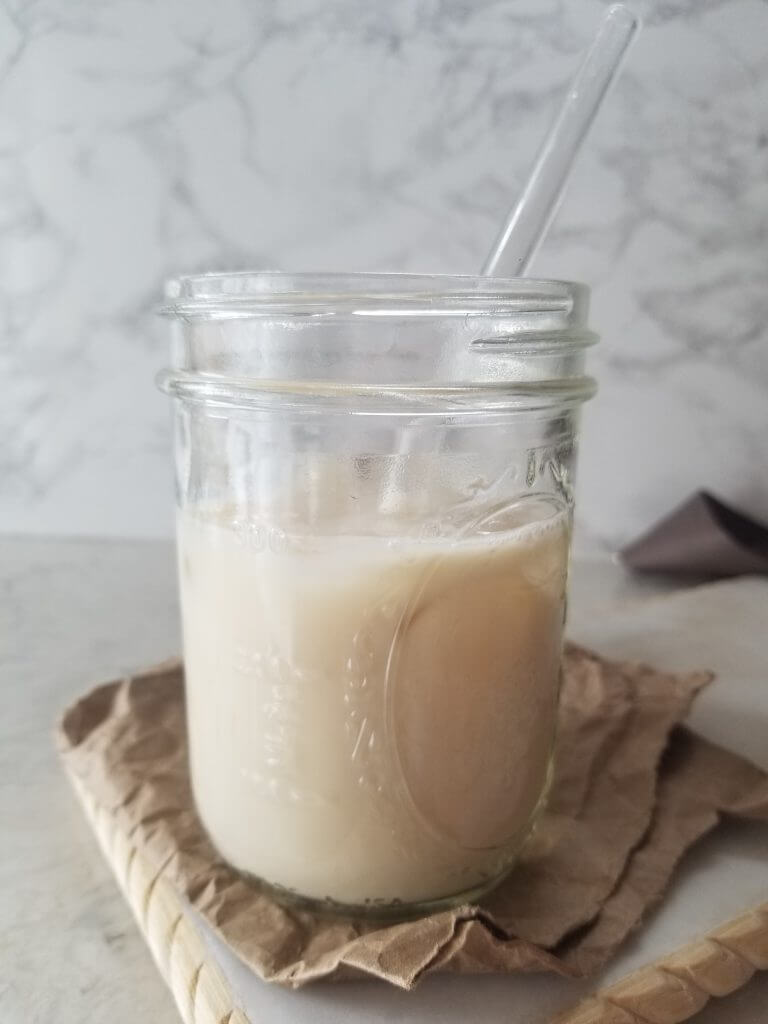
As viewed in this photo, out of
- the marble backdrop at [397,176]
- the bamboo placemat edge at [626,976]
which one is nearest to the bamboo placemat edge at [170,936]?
the bamboo placemat edge at [626,976]

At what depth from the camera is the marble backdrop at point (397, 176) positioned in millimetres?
894

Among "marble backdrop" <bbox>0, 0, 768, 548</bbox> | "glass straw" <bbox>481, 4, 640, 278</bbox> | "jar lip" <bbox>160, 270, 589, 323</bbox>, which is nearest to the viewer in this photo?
"jar lip" <bbox>160, 270, 589, 323</bbox>

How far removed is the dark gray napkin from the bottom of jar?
59 centimetres

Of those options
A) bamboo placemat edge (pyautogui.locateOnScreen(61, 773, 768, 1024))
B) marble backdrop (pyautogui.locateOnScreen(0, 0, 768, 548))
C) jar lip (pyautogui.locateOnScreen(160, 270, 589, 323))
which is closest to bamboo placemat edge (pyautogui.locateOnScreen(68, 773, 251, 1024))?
bamboo placemat edge (pyautogui.locateOnScreen(61, 773, 768, 1024))

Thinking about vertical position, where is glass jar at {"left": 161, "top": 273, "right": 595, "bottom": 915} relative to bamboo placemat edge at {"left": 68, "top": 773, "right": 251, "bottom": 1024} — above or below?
above

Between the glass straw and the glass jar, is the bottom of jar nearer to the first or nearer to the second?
the glass jar

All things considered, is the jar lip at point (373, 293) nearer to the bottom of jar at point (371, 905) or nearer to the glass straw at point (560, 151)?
the glass straw at point (560, 151)

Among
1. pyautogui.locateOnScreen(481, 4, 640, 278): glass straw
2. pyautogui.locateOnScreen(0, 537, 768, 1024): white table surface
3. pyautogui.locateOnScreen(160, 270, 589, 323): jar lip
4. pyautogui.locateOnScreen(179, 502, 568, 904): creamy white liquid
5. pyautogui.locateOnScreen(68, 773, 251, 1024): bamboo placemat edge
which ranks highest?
pyautogui.locateOnScreen(481, 4, 640, 278): glass straw

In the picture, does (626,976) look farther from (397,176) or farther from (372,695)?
(397,176)

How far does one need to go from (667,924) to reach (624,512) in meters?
0.62

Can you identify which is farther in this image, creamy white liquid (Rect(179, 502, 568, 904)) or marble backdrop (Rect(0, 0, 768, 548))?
marble backdrop (Rect(0, 0, 768, 548))

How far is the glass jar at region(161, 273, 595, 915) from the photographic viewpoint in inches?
16.5

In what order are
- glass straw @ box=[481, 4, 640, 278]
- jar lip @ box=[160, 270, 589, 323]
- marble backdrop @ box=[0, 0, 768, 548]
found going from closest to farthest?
1. jar lip @ box=[160, 270, 589, 323]
2. glass straw @ box=[481, 4, 640, 278]
3. marble backdrop @ box=[0, 0, 768, 548]

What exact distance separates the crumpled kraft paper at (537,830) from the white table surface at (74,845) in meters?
0.03
